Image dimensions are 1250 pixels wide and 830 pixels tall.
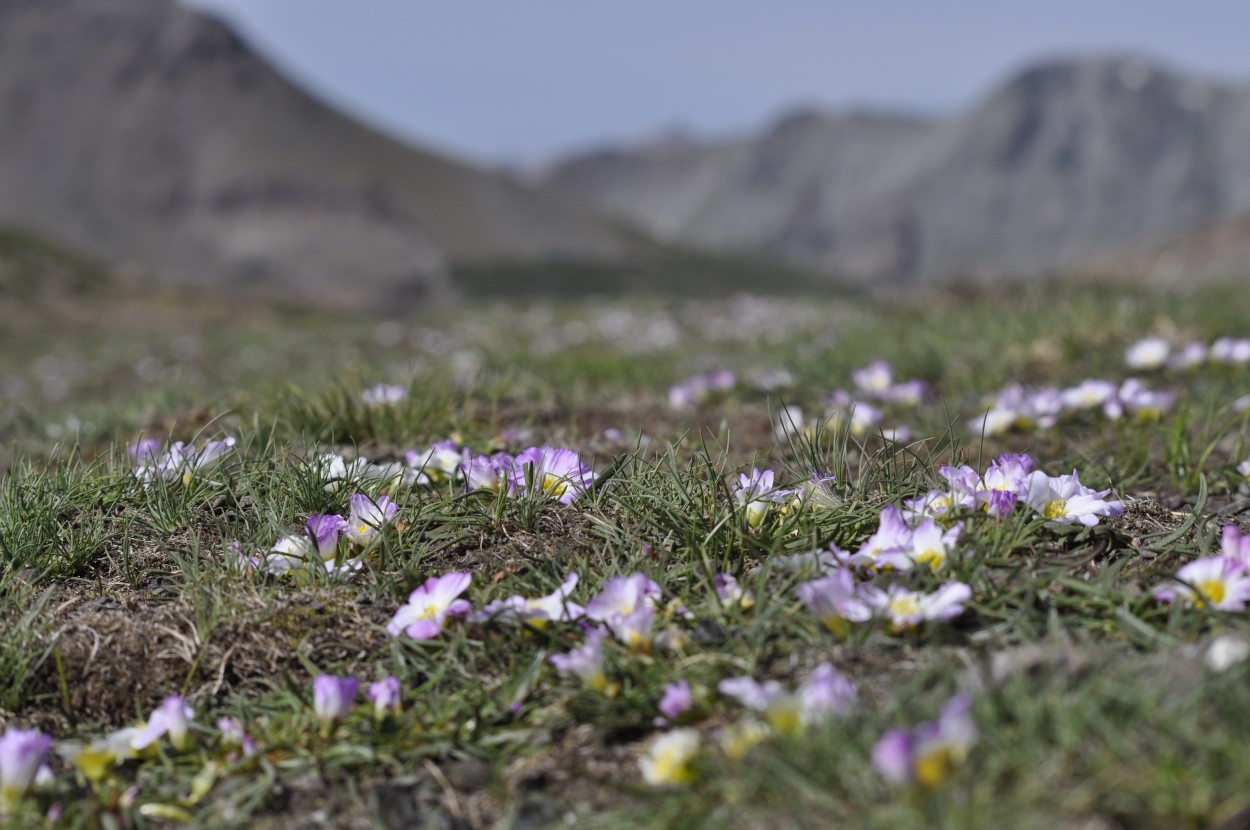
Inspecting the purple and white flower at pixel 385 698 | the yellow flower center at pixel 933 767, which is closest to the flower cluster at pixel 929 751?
the yellow flower center at pixel 933 767

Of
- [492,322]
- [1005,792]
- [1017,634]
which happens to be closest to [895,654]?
[1017,634]

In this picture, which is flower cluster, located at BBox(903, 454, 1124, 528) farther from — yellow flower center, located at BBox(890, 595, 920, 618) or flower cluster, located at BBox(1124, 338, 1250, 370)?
flower cluster, located at BBox(1124, 338, 1250, 370)

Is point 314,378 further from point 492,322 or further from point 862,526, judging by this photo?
point 492,322

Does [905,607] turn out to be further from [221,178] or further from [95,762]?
[221,178]

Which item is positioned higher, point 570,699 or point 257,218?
point 570,699

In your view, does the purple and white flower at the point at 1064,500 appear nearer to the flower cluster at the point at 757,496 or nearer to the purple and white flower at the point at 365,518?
the flower cluster at the point at 757,496

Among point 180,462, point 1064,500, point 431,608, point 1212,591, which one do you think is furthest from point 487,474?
point 1212,591

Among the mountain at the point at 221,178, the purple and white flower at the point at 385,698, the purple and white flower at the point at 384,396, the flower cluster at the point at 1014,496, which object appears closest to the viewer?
the purple and white flower at the point at 385,698

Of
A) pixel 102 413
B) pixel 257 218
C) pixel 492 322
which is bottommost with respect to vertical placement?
pixel 257 218
